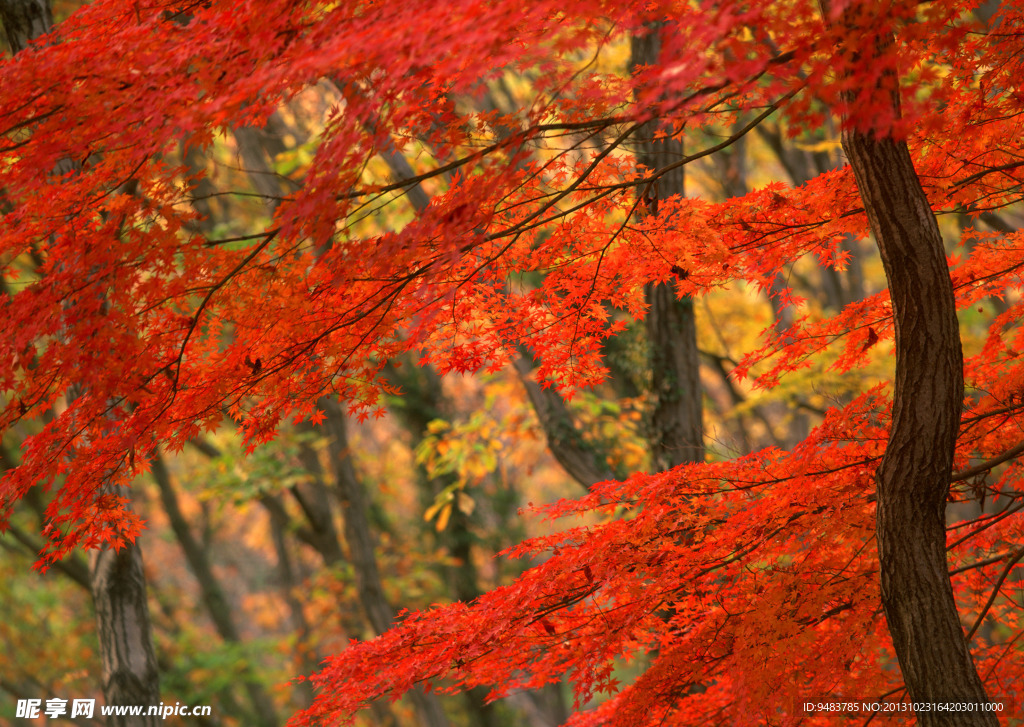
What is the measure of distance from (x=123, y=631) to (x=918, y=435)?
5.16 metres

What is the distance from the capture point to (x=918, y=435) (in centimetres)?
318

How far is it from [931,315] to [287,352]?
2.70 m

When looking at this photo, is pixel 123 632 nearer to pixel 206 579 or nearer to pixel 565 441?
pixel 565 441

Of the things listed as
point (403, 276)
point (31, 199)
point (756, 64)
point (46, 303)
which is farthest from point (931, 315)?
point (31, 199)

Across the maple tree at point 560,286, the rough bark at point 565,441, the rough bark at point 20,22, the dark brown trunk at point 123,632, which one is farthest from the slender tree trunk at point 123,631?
the rough bark at point 565,441

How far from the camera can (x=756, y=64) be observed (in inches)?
80.5

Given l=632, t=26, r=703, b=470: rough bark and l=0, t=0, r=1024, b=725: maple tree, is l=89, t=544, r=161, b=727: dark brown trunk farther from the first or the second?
l=632, t=26, r=703, b=470: rough bark

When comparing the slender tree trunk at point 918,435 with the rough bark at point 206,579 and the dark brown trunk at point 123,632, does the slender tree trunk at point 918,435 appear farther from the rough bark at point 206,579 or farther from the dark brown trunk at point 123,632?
the rough bark at point 206,579

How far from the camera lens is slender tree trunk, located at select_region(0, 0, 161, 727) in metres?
5.30

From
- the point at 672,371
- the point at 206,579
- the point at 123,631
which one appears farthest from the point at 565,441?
the point at 206,579

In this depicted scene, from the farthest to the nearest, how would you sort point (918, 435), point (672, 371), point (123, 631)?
point (672, 371), point (123, 631), point (918, 435)

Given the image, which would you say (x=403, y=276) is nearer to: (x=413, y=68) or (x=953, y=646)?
(x=413, y=68)

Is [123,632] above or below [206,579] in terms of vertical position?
above

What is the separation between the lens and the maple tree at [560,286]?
257 centimetres
